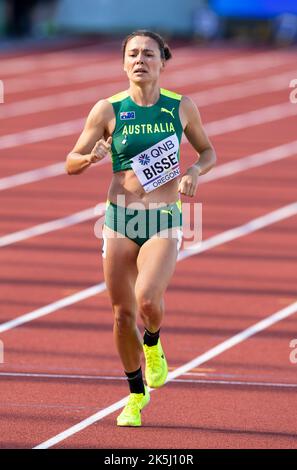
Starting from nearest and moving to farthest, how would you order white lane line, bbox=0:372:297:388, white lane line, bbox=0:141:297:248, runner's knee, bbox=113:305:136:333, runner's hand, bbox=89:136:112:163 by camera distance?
runner's hand, bbox=89:136:112:163, runner's knee, bbox=113:305:136:333, white lane line, bbox=0:372:297:388, white lane line, bbox=0:141:297:248

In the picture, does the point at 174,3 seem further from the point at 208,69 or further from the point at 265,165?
the point at 265,165

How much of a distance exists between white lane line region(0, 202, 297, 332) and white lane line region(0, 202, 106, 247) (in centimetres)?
155

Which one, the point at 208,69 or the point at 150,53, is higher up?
the point at 150,53

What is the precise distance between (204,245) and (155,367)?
577 centimetres

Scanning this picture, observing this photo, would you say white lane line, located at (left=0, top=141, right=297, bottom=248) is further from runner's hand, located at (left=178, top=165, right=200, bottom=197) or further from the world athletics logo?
runner's hand, located at (left=178, top=165, right=200, bottom=197)

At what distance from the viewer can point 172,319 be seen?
978cm

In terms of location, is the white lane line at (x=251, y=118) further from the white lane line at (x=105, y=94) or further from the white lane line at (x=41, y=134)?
the white lane line at (x=41, y=134)

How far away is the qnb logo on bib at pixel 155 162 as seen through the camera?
6699mm

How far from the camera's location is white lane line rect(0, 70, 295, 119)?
22.0m

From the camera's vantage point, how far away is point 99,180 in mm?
16172

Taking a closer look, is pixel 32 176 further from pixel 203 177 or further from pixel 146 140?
pixel 146 140

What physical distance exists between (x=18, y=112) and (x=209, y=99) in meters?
3.66

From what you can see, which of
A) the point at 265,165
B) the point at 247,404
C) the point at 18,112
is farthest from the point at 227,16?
the point at 247,404

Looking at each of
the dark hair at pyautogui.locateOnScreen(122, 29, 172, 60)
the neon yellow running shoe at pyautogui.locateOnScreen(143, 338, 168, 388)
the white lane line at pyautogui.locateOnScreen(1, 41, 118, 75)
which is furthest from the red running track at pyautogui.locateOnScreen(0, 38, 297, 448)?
the white lane line at pyautogui.locateOnScreen(1, 41, 118, 75)
